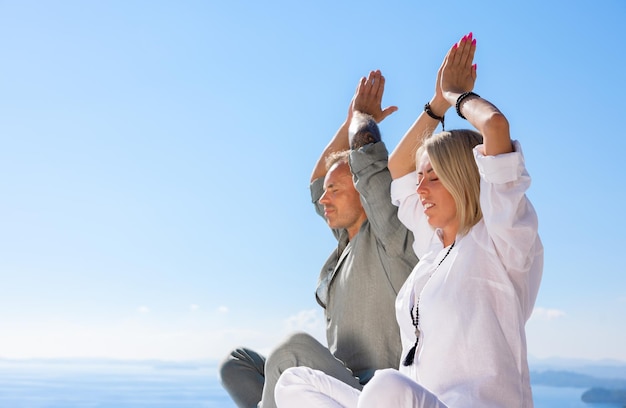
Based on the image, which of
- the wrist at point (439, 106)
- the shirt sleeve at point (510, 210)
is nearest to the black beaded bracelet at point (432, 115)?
the wrist at point (439, 106)

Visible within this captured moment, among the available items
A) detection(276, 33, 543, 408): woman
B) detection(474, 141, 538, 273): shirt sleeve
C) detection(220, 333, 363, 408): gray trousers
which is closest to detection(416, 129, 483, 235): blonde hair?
detection(276, 33, 543, 408): woman

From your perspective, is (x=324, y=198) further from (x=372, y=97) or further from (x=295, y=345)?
(x=295, y=345)

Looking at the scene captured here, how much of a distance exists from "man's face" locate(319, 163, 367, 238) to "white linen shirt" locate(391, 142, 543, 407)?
89 centimetres

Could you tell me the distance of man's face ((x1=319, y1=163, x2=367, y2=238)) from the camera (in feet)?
8.79

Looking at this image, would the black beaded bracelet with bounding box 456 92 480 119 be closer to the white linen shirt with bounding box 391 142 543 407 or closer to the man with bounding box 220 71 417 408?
the white linen shirt with bounding box 391 142 543 407

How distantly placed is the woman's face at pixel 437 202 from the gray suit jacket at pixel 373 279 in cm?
44

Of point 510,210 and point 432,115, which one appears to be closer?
point 510,210

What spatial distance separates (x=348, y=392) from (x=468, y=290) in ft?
1.17

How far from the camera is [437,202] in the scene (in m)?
1.94

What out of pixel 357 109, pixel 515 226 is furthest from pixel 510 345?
pixel 357 109

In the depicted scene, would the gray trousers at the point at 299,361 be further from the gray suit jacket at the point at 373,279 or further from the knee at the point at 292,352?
the gray suit jacket at the point at 373,279

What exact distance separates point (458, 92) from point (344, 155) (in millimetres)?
714

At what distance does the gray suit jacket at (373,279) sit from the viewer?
2410 mm

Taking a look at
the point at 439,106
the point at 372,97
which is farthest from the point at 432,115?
the point at 372,97
